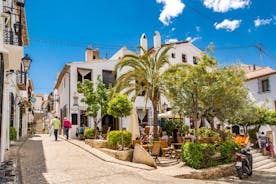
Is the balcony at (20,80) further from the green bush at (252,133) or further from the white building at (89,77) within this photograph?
the green bush at (252,133)

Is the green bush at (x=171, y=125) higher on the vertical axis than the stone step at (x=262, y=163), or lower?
higher

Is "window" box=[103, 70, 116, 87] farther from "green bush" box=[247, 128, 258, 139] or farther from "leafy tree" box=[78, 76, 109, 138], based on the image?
"green bush" box=[247, 128, 258, 139]

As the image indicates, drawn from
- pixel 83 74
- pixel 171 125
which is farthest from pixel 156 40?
pixel 171 125

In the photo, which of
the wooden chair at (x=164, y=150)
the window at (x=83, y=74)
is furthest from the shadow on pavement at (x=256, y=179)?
the window at (x=83, y=74)

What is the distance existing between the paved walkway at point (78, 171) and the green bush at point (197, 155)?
1.71m

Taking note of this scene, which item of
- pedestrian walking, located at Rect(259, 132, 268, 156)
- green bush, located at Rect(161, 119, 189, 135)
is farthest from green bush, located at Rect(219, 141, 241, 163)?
green bush, located at Rect(161, 119, 189, 135)

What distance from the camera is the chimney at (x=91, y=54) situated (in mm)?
30625

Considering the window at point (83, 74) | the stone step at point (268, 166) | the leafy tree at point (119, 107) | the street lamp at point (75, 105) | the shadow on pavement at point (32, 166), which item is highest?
the window at point (83, 74)

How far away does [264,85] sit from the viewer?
2648 centimetres

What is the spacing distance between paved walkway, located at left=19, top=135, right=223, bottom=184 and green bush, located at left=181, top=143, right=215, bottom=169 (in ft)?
5.59

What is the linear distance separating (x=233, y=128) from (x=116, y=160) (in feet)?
65.5

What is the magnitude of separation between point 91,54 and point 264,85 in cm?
1876

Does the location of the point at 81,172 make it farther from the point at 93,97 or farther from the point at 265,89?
the point at 265,89

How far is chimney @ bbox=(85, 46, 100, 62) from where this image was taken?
1206 inches
